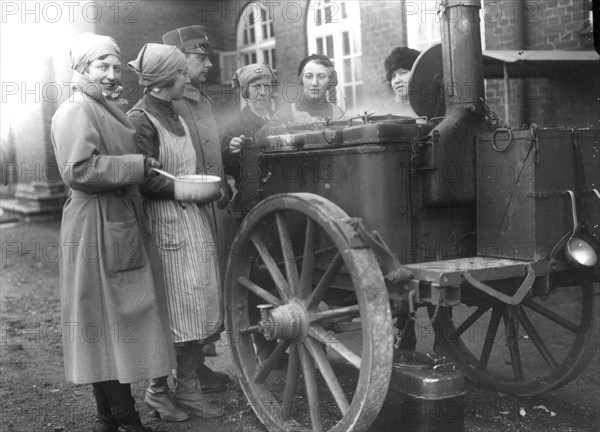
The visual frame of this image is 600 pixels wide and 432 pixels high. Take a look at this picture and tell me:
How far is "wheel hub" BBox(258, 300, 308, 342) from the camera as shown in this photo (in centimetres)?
320

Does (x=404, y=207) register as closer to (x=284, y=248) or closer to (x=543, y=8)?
(x=284, y=248)

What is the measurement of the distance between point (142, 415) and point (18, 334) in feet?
8.20

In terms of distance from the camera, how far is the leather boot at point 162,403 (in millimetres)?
3881

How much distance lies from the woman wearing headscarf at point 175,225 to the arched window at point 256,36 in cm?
865

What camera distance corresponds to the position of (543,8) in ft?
23.8

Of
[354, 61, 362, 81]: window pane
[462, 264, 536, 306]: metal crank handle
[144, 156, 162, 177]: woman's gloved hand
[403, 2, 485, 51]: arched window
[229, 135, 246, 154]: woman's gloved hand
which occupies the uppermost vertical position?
[403, 2, 485, 51]: arched window

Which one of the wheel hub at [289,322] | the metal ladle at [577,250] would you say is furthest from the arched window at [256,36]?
the metal ladle at [577,250]

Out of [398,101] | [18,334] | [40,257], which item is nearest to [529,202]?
[398,101]

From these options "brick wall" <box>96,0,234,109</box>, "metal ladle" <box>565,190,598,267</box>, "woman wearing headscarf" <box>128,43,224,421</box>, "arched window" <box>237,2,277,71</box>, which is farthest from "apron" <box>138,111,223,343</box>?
"arched window" <box>237,2,277,71</box>

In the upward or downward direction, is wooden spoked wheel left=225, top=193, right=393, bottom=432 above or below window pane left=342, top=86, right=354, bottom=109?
below

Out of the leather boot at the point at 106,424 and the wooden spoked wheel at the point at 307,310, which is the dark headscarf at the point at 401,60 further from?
the leather boot at the point at 106,424

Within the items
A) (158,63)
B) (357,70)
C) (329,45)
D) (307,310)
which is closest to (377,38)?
(357,70)

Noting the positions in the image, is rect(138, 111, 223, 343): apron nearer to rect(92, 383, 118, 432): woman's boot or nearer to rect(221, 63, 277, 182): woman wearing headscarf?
rect(92, 383, 118, 432): woman's boot

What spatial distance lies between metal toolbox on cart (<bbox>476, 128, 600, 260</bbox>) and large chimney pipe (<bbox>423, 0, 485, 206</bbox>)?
0.25ft
